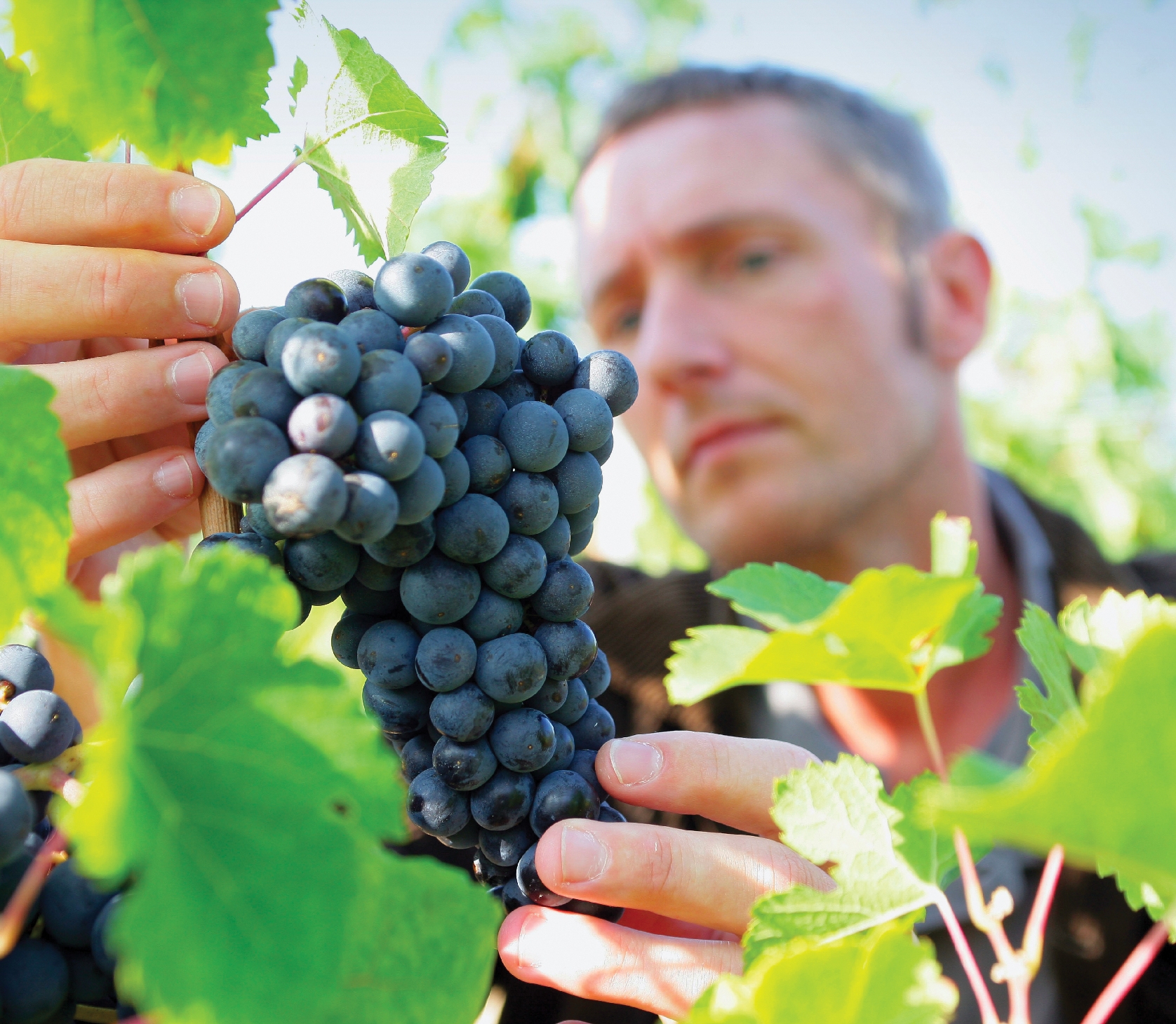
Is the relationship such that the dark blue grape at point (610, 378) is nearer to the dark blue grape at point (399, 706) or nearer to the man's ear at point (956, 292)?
the dark blue grape at point (399, 706)

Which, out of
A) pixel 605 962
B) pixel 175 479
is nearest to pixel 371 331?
pixel 175 479

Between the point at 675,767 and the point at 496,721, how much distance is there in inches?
6.0

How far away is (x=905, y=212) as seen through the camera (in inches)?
111

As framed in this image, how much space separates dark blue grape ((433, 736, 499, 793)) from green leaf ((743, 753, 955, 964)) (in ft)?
0.63

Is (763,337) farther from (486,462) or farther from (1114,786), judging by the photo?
(1114,786)

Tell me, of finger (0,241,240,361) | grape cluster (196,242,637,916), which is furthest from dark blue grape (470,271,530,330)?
finger (0,241,240,361)

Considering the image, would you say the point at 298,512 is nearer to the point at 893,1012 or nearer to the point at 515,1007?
the point at 893,1012

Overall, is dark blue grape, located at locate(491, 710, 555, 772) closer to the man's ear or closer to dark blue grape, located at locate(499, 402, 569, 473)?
dark blue grape, located at locate(499, 402, 569, 473)

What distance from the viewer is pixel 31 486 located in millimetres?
397

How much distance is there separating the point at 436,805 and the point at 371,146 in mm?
467

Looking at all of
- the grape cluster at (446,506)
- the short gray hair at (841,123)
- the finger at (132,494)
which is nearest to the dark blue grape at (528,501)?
the grape cluster at (446,506)

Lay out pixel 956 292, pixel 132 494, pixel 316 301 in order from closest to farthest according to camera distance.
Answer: pixel 316 301
pixel 132 494
pixel 956 292

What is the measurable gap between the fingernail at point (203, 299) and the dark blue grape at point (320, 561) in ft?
0.81

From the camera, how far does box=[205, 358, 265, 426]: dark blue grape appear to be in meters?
0.49
